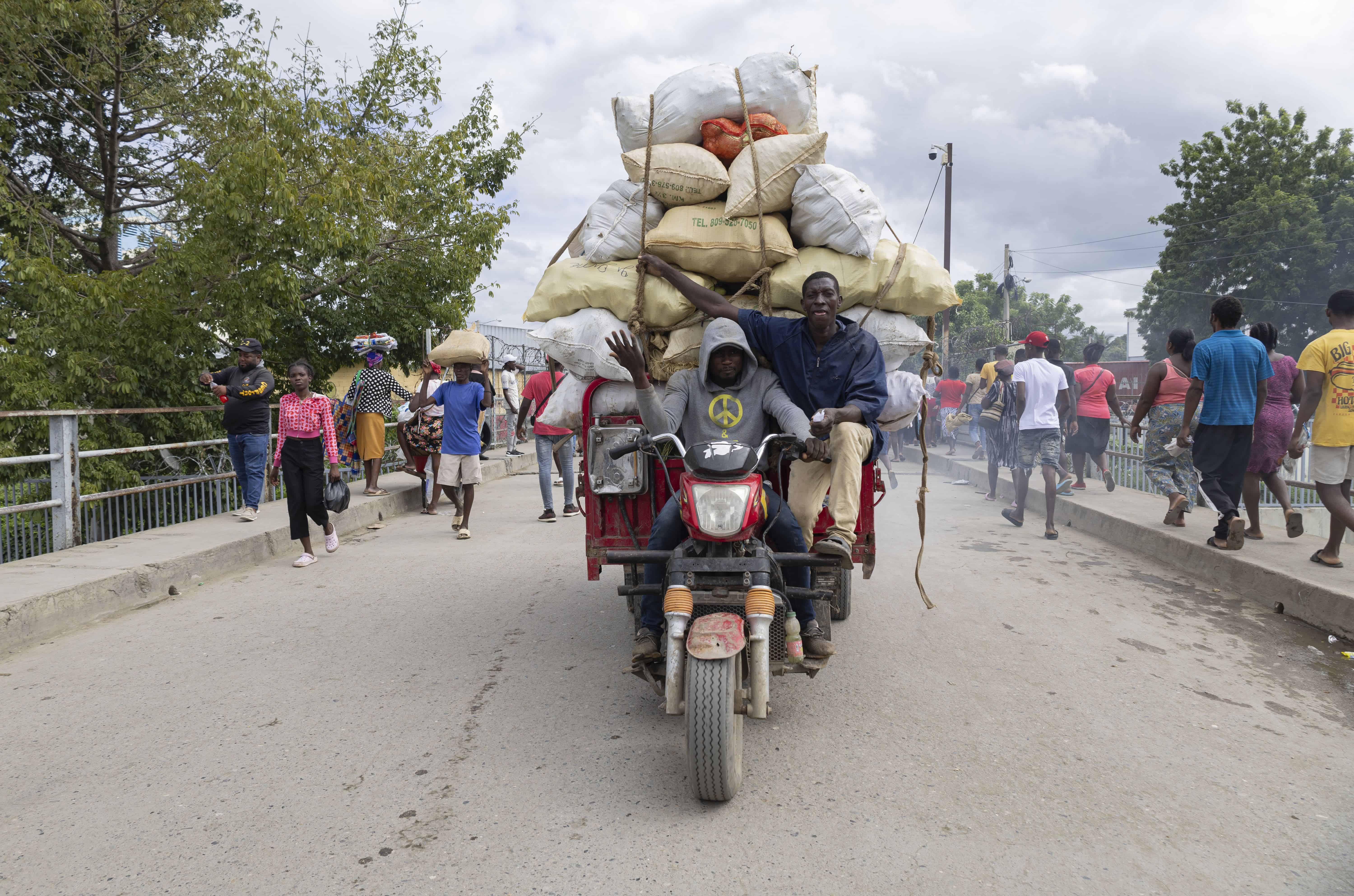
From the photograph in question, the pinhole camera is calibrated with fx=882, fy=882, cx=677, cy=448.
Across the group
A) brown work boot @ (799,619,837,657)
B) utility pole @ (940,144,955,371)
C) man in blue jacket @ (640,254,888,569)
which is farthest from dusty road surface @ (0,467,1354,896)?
utility pole @ (940,144,955,371)

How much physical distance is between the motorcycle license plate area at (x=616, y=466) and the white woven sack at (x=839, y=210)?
1375mm

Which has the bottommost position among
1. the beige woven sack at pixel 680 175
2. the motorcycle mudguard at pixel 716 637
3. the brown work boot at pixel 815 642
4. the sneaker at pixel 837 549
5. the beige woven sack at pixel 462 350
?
the brown work boot at pixel 815 642

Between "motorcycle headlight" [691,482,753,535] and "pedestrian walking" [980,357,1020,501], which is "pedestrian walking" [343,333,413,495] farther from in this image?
"motorcycle headlight" [691,482,753,535]

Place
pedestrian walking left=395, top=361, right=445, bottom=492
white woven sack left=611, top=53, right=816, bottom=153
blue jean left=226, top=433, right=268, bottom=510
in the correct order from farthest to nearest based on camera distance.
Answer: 1. pedestrian walking left=395, top=361, right=445, bottom=492
2. blue jean left=226, top=433, right=268, bottom=510
3. white woven sack left=611, top=53, right=816, bottom=153

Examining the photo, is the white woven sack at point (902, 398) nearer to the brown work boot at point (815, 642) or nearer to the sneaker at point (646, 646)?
the brown work boot at point (815, 642)

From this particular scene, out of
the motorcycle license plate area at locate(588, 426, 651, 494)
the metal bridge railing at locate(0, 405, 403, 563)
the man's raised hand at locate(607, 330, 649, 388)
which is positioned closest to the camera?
the man's raised hand at locate(607, 330, 649, 388)

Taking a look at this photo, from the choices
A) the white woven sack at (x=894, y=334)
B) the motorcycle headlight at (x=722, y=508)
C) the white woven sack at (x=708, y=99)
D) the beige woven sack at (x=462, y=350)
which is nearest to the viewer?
the motorcycle headlight at (x=722, y=508)

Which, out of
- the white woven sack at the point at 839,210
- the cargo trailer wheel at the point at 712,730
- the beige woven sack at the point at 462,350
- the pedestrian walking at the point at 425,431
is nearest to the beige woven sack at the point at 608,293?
the white woven sack at the point at 839,210

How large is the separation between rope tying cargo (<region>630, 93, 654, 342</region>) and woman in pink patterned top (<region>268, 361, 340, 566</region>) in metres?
3.78

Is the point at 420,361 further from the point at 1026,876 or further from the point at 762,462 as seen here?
the point at 1026,876

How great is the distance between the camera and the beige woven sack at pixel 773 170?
176 inches

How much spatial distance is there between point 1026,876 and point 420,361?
508 inches

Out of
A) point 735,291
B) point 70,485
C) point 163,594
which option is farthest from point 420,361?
point 735,291

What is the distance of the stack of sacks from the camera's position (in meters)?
4.41
